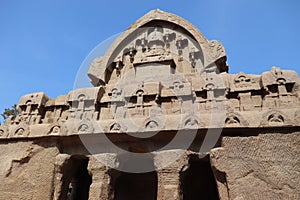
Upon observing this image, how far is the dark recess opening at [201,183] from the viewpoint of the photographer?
718 centimetres

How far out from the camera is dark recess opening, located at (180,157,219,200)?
7185 millimetres

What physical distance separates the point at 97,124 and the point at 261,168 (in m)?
3.20

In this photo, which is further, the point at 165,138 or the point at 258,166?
the point at 165,138

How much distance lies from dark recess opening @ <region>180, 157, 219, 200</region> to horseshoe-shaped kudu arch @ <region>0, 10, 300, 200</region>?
0.02 metres

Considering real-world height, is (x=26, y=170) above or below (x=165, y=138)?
below

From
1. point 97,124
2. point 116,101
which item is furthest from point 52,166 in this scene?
point 116,101

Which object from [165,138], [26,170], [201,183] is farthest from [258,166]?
[26,170]

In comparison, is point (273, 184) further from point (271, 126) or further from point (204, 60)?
point (204, 60)

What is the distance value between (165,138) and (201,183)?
7.82ft

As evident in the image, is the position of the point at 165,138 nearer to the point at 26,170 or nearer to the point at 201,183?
the point at 201,183

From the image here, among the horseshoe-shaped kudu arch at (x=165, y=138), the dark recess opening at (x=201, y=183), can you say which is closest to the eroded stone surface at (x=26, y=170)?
the horseshoe-shaped kudu arch at (x=165, y=138)

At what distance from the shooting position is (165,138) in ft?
18.7

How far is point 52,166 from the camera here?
6.03 meters

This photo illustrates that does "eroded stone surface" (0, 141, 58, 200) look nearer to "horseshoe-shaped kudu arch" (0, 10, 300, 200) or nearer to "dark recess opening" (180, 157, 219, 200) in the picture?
"horseshoe-shaped kudu arch" (0, 10, 300, 200)
